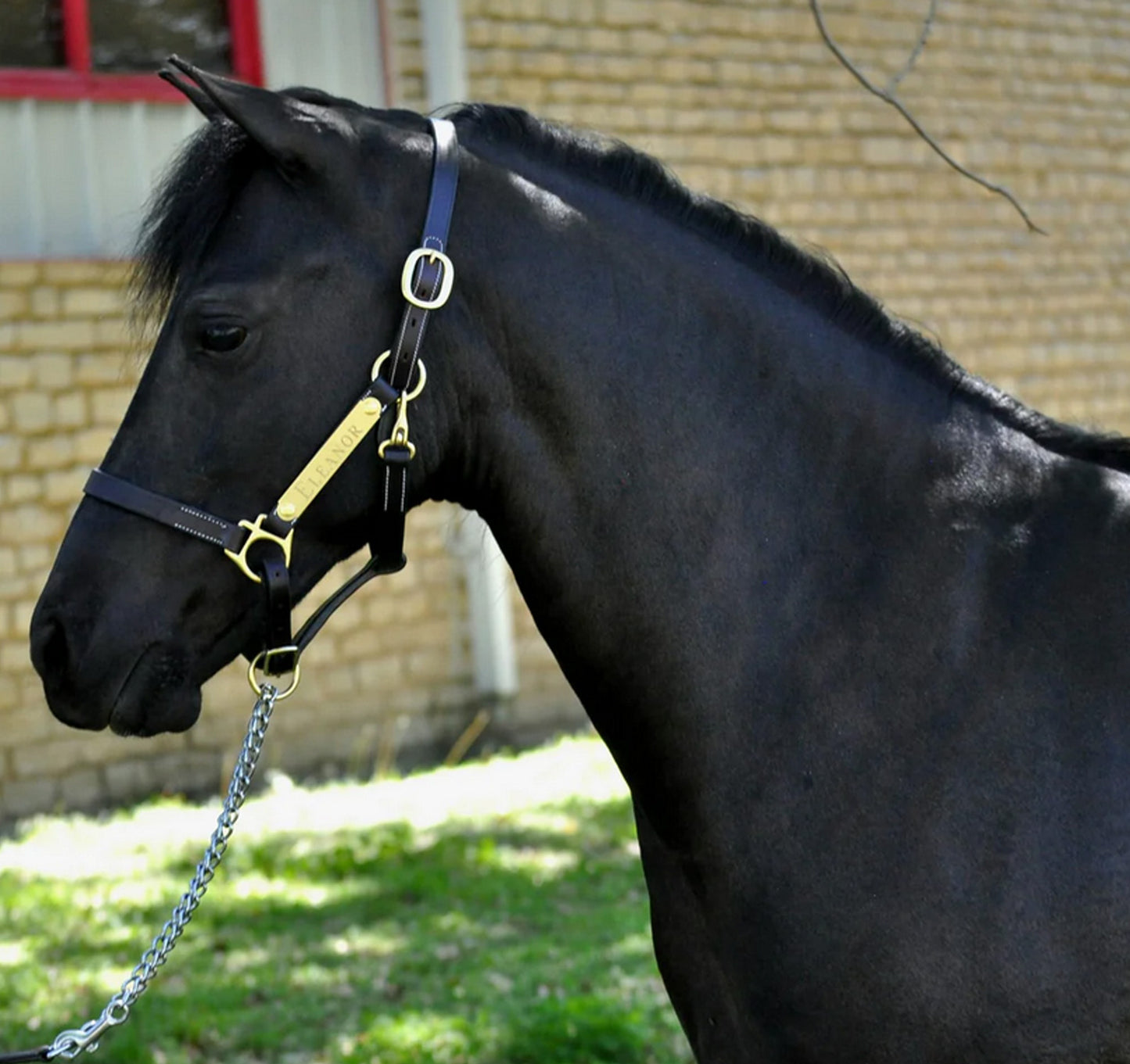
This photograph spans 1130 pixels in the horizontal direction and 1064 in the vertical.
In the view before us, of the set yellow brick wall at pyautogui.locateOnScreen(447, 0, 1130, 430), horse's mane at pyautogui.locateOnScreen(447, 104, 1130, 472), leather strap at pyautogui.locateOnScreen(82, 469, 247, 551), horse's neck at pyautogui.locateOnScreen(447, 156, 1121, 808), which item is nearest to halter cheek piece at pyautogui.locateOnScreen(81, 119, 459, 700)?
leather strap at pyautogui.locateOnScreen(82, 469, 247, 551)

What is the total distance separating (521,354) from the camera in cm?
238

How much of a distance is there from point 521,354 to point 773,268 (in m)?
0.46

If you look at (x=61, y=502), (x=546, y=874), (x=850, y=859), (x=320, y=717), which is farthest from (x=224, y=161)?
(x=320, y=717)

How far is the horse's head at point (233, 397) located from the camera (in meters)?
2.29

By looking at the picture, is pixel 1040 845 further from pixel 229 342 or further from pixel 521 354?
pixel 229 342

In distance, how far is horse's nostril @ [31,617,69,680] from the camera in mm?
2315

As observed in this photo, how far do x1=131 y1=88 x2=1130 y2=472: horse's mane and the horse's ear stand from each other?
0.09 m

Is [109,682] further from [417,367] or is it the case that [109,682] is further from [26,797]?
[26,797]

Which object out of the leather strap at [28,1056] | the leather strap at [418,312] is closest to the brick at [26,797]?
the leather strap at [28,1056]

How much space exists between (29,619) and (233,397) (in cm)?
474

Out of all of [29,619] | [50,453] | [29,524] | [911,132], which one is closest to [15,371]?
[50,453]

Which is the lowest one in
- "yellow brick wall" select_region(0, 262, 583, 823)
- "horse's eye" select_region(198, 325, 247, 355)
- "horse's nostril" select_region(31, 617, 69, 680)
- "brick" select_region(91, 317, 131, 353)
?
"yellow brick wall" select_region(0, 262, 583, 823)

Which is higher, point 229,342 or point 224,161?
point 224,161

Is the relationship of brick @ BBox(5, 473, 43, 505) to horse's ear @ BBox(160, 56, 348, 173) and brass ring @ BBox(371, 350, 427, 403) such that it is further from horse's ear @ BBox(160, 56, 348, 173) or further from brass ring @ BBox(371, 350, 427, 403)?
brass ring @ BBox(371, 350, 427, 403)
